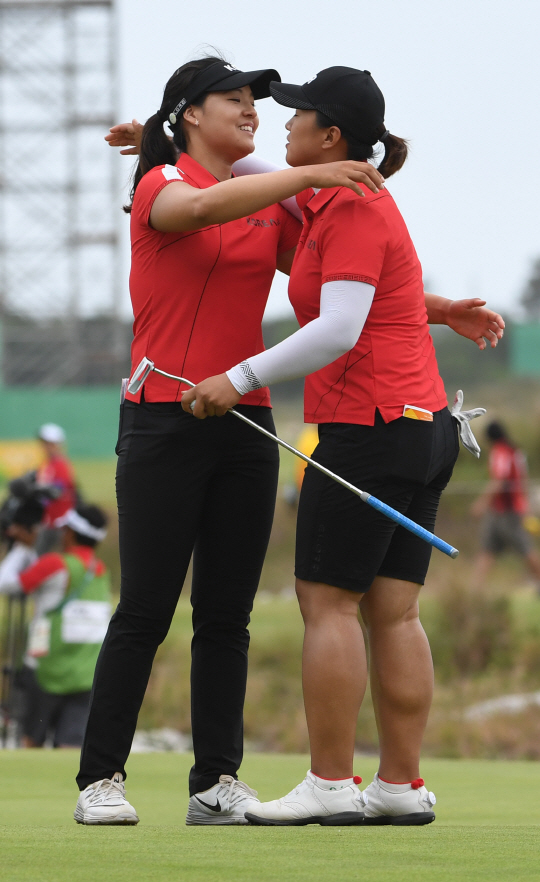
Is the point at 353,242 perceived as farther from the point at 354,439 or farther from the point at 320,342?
the point at 354,439

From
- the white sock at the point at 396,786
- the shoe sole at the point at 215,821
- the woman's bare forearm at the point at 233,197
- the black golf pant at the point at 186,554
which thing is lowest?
the shoe sole at the point at 215,821

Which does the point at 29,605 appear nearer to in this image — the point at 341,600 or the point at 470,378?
the point at 341,600

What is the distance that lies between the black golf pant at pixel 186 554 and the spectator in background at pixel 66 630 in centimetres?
361

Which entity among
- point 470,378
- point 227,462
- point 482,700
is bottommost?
point 482,700

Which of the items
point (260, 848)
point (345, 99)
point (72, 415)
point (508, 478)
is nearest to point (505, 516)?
point (508, 478)

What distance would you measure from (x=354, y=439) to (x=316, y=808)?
841mm

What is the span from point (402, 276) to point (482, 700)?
727cm

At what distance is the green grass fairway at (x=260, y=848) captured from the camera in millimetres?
2264

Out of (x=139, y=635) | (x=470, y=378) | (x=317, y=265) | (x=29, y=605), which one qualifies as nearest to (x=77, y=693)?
(x=139, y=635)

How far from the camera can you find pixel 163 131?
3.32 meters

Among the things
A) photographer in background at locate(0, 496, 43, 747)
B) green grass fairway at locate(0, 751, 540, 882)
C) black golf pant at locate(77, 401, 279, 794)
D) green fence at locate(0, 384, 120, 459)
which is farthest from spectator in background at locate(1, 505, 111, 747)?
green fence at locate(0, 384, 120, 459)

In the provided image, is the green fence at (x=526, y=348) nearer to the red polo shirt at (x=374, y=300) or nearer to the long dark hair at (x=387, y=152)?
the long dark hair at (x=387, y=152)

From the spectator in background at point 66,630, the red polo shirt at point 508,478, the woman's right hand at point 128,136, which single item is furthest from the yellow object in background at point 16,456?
the woman's right hand at point 128,136

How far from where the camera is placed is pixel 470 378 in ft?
76.5
